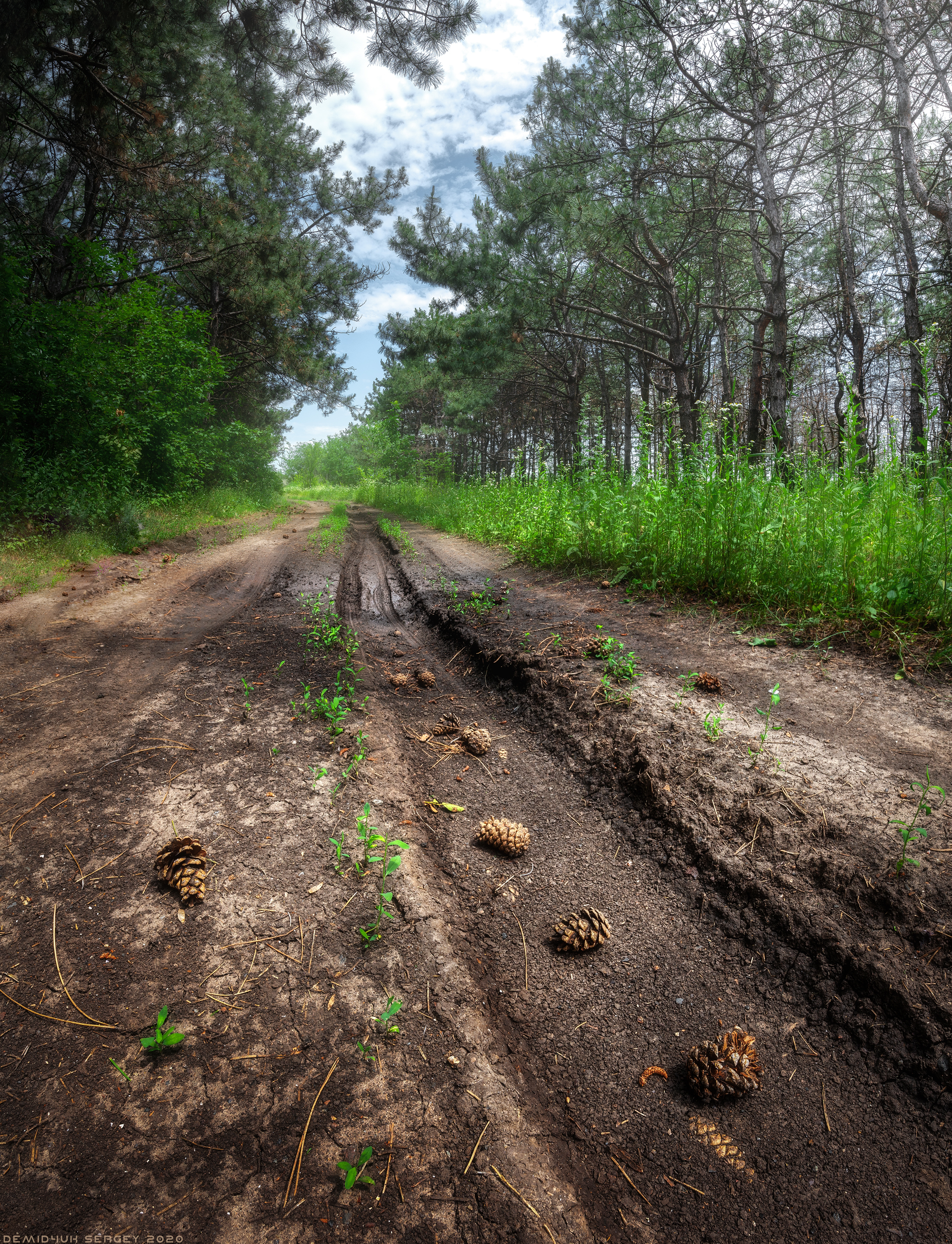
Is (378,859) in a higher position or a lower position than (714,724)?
lower

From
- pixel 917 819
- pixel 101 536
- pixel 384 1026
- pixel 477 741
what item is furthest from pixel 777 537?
pixel 101 536

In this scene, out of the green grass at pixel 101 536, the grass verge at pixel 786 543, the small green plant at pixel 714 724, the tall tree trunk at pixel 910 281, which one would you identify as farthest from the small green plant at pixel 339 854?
the tall tree trunk at pixel 910 281

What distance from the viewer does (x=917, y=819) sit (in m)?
1.81

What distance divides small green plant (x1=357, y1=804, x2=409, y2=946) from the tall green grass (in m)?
3.00

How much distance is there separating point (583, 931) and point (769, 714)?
1426mm

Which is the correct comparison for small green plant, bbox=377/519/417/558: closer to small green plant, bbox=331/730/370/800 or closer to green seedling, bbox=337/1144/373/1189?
small green plant, bbox=331/730/370/800

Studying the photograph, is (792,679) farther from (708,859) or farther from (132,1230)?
(132,1230)

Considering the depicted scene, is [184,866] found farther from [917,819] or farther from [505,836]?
[917,819]

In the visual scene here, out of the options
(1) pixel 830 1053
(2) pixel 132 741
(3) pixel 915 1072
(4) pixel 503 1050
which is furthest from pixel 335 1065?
(2) pixel 132 741

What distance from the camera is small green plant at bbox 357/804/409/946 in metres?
1.68

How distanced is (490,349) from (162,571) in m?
7.00

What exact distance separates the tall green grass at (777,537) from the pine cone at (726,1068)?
2685 mm

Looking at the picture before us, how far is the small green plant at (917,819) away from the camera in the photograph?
5.45 feet

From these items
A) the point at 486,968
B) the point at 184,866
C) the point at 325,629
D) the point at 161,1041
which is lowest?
the point at 486,968
